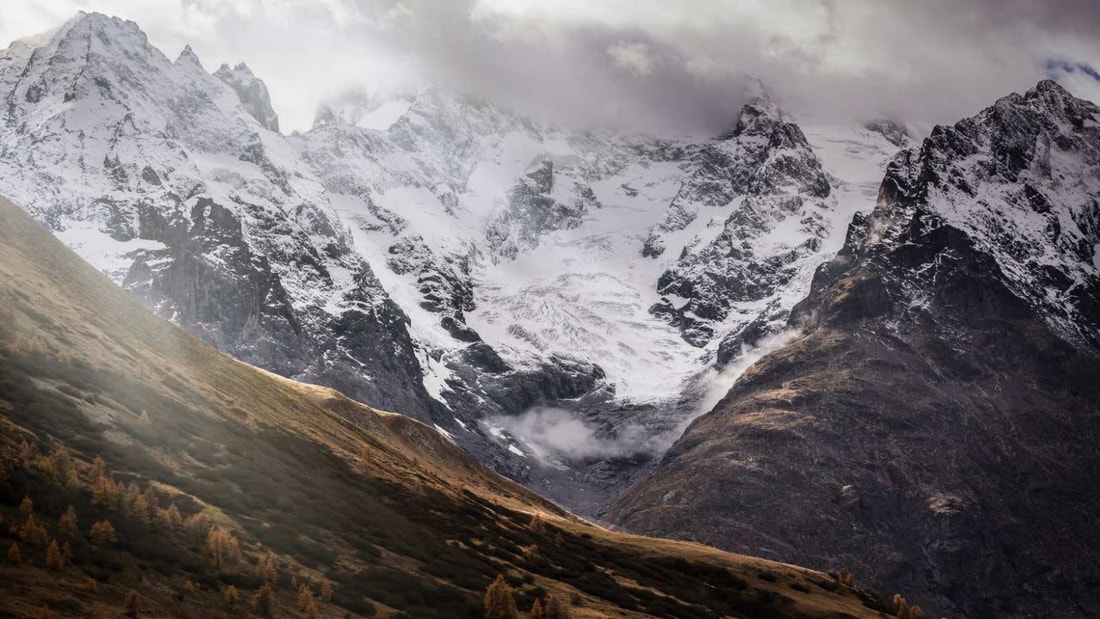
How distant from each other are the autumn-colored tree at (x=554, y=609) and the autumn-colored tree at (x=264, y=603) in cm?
2168

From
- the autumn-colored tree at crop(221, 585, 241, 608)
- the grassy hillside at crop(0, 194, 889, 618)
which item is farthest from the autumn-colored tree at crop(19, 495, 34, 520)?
the autumn-colored tree at crop(221, 585, 241, 608)

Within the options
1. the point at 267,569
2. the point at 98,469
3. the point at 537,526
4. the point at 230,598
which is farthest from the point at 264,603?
the point at 537,526

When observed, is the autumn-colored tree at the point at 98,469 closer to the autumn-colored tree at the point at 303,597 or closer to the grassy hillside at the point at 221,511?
the grassy hillside at the point at 221,511

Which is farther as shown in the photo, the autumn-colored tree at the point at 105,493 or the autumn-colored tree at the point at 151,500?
the autumn-colored tree at the point at 151,500

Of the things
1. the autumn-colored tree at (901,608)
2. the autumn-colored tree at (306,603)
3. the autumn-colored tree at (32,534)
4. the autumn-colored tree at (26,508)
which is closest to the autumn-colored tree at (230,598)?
the autumn-colored tree at (306,603)

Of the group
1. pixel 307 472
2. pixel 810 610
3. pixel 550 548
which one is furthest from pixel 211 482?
pixel 810 610

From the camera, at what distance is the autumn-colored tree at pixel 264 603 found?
44938mm

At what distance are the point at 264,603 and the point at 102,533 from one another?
23.4ft

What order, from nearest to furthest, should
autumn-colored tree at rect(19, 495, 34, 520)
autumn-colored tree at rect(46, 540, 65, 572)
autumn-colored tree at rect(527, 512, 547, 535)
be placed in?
autumn-colored tree at rect(46, 540, 65, 572) < autumn-colored tree at rect(19, 495, 34, 520) < autumn-colored tree at rect(527, 512, 547, 535)

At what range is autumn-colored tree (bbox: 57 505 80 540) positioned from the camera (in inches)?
1679

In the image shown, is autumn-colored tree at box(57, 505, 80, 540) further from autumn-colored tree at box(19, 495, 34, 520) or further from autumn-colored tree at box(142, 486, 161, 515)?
autumn-colored tree at box(142, 486, 161, 515)

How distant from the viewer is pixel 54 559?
39.9m

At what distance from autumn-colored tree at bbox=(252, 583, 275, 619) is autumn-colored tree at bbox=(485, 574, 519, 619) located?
51.5ft

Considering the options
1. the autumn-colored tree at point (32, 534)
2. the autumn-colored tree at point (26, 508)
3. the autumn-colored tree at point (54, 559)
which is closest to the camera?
the autumn-colored tree at point (54, 559)
